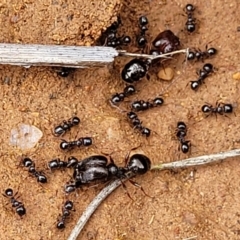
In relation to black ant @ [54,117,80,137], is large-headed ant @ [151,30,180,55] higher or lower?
higher

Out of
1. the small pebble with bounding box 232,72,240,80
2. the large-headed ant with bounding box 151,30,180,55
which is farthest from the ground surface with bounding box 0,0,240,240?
the large-headed ant with bounding box 151,30,180,55

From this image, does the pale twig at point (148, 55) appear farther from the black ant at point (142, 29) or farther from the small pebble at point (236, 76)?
the small pebble at point (236, 76)

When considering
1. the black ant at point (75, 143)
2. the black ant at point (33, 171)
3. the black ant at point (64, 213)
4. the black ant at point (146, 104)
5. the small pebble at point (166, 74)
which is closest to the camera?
the black ant at point (64, 213)

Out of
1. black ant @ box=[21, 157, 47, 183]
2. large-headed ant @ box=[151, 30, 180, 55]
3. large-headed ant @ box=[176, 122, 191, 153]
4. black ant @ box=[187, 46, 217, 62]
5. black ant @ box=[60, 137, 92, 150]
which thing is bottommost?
black ant @ box=[21, 157, 47, 183]

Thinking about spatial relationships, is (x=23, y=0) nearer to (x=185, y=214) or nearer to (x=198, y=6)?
(x=198, y=6)

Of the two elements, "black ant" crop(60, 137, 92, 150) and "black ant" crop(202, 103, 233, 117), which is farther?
"black ant" crop(202, 103, 233, 117)

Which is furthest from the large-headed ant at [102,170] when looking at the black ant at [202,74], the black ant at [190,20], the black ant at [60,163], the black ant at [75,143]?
the black ant at [190,20]

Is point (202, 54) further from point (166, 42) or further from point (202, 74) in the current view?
point (166, 42)

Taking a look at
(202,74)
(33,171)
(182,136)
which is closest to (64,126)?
(33,171)

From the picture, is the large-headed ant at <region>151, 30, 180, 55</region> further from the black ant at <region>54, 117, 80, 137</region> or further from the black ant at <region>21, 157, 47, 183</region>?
the black ant at <region>21, 157, 47, 183</region>
